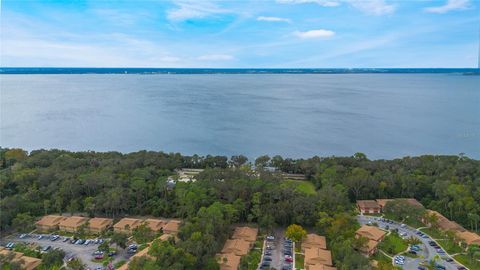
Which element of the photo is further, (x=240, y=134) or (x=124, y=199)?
(x=240, y=134)

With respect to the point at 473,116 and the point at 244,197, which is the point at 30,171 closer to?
the point at 244,197

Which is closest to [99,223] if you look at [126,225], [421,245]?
[126,225]

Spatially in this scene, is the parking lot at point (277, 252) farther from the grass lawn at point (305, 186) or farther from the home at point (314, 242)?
the grass lawn at point (305, 186)

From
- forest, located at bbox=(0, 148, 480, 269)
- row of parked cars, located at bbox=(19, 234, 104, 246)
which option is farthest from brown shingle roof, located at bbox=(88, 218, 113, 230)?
row of parked cars, located at bbox=(19, 234, 104, 246)

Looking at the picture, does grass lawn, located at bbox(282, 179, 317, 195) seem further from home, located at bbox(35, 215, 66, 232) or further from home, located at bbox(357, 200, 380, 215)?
home, located at bbox(35, 215, 66, 232)

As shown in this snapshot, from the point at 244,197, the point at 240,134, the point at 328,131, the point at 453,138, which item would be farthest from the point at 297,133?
the point at 244,197

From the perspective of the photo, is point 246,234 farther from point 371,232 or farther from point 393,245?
point 393,245
